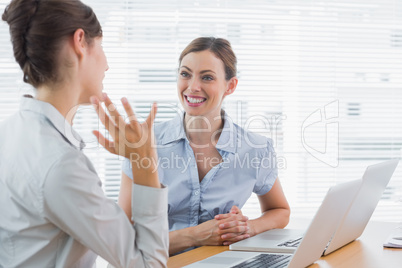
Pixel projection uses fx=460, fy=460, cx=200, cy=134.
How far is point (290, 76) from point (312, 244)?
2.44 m

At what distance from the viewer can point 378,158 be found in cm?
382

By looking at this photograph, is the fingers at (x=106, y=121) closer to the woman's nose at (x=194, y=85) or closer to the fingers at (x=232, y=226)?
the fingers at (x=232, y=226)

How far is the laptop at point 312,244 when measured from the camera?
4.26 feet

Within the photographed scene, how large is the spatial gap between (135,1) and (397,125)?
7.73 ft

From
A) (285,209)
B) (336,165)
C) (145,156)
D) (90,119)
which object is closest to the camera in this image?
(145,156)

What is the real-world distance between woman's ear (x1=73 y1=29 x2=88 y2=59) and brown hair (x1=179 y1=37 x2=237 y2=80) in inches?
41.9

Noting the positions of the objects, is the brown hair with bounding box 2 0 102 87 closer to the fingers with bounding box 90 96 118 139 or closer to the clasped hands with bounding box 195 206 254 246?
the fingers with bounding box 90 96 118 139

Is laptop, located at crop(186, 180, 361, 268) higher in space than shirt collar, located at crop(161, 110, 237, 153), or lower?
lower

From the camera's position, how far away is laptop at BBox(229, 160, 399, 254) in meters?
1.59

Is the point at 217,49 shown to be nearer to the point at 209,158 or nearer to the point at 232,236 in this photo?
the point at 209,158

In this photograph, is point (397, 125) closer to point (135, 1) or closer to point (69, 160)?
point (135, 1)

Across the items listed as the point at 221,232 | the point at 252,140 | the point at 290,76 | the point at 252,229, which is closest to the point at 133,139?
the point at 221,232

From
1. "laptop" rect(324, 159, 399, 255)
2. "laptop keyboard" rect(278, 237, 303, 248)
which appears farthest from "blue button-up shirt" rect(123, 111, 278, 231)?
"laptop" rect(324, 159, 399, 255)

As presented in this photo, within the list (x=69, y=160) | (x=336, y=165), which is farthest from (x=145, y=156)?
(x=336, y=165)
